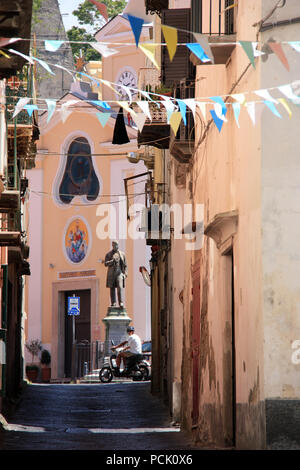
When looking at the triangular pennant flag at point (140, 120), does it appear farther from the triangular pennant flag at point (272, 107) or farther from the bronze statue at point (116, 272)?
the bronze statue at point (116, 272)

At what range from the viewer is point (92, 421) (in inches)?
712

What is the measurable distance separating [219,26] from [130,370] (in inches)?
660

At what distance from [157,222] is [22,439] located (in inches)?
309

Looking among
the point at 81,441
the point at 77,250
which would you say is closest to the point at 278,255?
the point at 81,441

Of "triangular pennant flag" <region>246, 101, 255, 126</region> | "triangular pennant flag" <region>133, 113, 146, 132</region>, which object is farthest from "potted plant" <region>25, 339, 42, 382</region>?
"triangular pennant flag" <region>246, 101, 255, 126</region>

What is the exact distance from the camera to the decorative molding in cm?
1145

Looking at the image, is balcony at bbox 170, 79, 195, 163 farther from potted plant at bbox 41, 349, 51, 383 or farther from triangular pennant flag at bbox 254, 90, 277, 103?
potted plant at bbox 41, 349, 51, 383

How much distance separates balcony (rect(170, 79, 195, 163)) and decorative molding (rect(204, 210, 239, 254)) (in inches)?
159

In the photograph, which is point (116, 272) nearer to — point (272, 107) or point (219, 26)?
point (219, 26)

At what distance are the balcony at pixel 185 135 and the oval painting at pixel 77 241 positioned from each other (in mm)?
23527

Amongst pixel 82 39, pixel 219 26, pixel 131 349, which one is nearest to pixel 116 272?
pixel 131 349

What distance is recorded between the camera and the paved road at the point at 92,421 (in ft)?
45.4

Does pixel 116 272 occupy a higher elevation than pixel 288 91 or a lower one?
lower

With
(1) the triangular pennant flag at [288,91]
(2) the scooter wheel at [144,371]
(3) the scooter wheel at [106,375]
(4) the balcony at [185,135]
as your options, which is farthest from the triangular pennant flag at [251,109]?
(3) the scooter wheel at [106,375]
